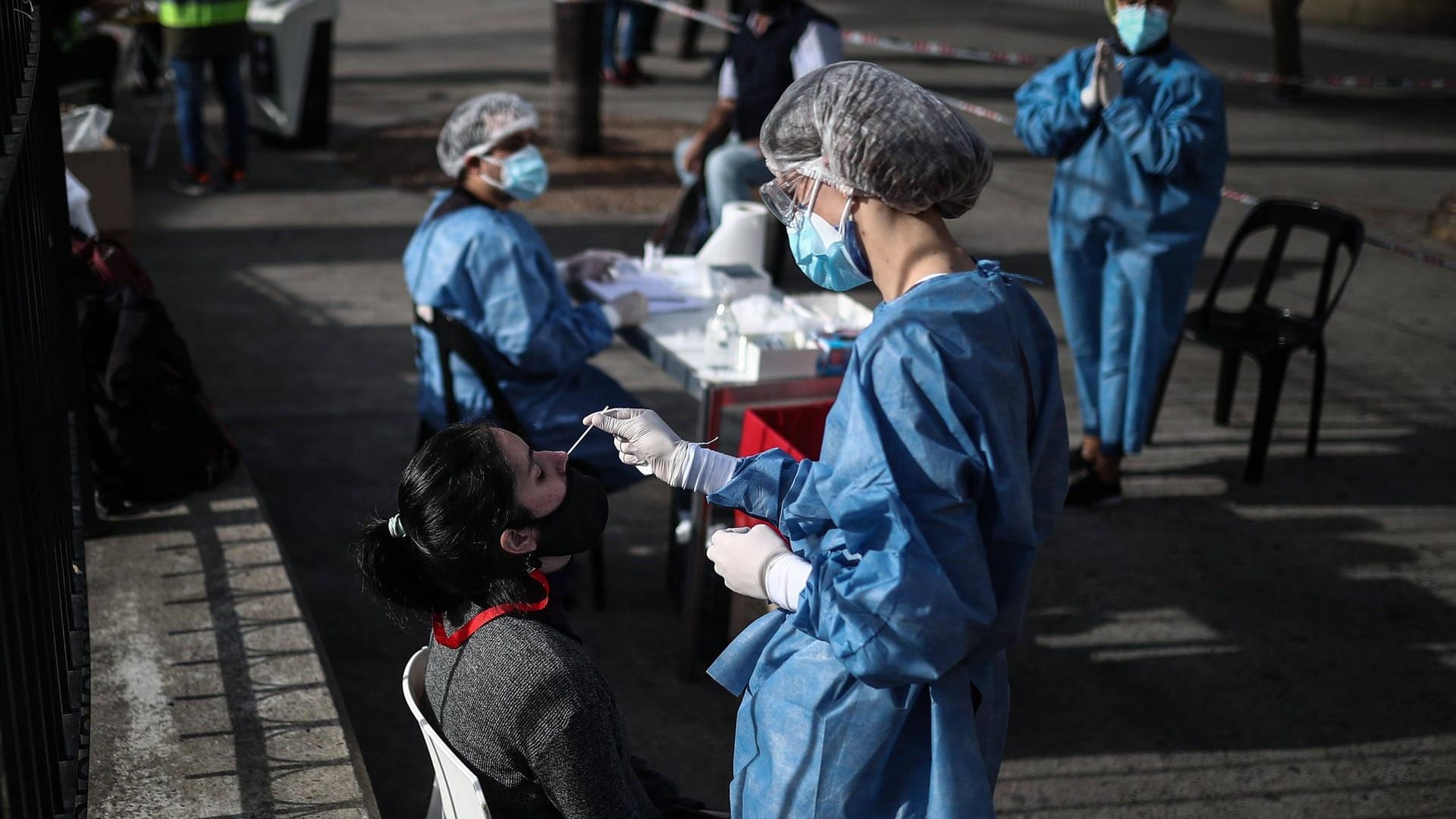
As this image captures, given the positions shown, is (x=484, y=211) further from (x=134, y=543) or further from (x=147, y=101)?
(x=147, y=101)

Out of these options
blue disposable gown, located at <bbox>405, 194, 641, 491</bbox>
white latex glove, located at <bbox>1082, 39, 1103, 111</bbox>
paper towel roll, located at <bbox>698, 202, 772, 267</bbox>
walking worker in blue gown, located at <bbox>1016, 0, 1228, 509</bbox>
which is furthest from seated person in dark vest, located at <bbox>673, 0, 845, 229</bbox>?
blue disposable gown, located at <bbox>405, 194, 641, 491</bbox>

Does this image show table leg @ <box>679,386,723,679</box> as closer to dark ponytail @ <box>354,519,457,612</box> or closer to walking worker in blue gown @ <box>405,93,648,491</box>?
walking worker in blue gown @ <box>405,93,648,491</box>

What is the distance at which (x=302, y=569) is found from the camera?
13.9ft

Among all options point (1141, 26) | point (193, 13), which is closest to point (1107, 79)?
point (1141, 26)

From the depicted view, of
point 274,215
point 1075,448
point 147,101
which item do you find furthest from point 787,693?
point 147,101

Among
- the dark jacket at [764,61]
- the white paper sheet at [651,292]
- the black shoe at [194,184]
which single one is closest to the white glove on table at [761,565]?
the white paper sheet at [651,292]

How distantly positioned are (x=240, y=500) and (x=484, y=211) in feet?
3.56

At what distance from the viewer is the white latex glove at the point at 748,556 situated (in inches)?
78.7

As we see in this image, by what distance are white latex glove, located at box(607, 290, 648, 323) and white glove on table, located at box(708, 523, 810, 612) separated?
1.98 m

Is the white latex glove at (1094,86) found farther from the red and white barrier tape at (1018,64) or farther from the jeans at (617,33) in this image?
the jeans at (617,33)

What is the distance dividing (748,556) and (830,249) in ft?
1.53

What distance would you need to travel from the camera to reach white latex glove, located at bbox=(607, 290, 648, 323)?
13.0ft

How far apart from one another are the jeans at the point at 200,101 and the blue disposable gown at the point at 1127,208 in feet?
17.3

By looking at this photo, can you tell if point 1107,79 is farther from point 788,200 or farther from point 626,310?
point 788,200
